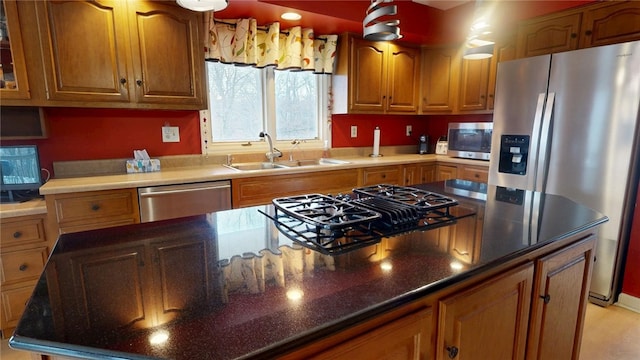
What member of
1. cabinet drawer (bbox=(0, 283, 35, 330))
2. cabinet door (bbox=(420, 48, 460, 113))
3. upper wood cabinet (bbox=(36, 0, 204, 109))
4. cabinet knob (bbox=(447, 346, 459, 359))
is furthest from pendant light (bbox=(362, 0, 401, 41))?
cabinet door (bbox=(420, 48, 460, 113))

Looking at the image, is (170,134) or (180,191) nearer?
(180,191)

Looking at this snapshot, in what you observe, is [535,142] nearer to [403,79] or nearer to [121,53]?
[403,79]

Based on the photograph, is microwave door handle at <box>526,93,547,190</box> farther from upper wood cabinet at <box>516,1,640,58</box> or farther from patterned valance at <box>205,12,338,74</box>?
patterned valance at <box>205,12,338,74</box>

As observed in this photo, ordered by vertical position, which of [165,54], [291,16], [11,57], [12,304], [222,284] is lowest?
[12,304]

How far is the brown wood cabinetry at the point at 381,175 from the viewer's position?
3.12m

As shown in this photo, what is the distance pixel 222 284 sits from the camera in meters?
0.78

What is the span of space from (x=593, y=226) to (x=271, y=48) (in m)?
2.58

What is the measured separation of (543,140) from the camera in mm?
2508

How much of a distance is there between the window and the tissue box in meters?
0.50

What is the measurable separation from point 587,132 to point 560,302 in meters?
1.62

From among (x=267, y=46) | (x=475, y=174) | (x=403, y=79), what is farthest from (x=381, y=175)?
(x=267, y=46)

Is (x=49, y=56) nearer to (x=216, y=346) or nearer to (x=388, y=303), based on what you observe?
(x=216, y=346)

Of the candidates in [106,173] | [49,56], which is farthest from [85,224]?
[49,56]

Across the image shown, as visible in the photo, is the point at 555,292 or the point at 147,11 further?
the point at 147,11
